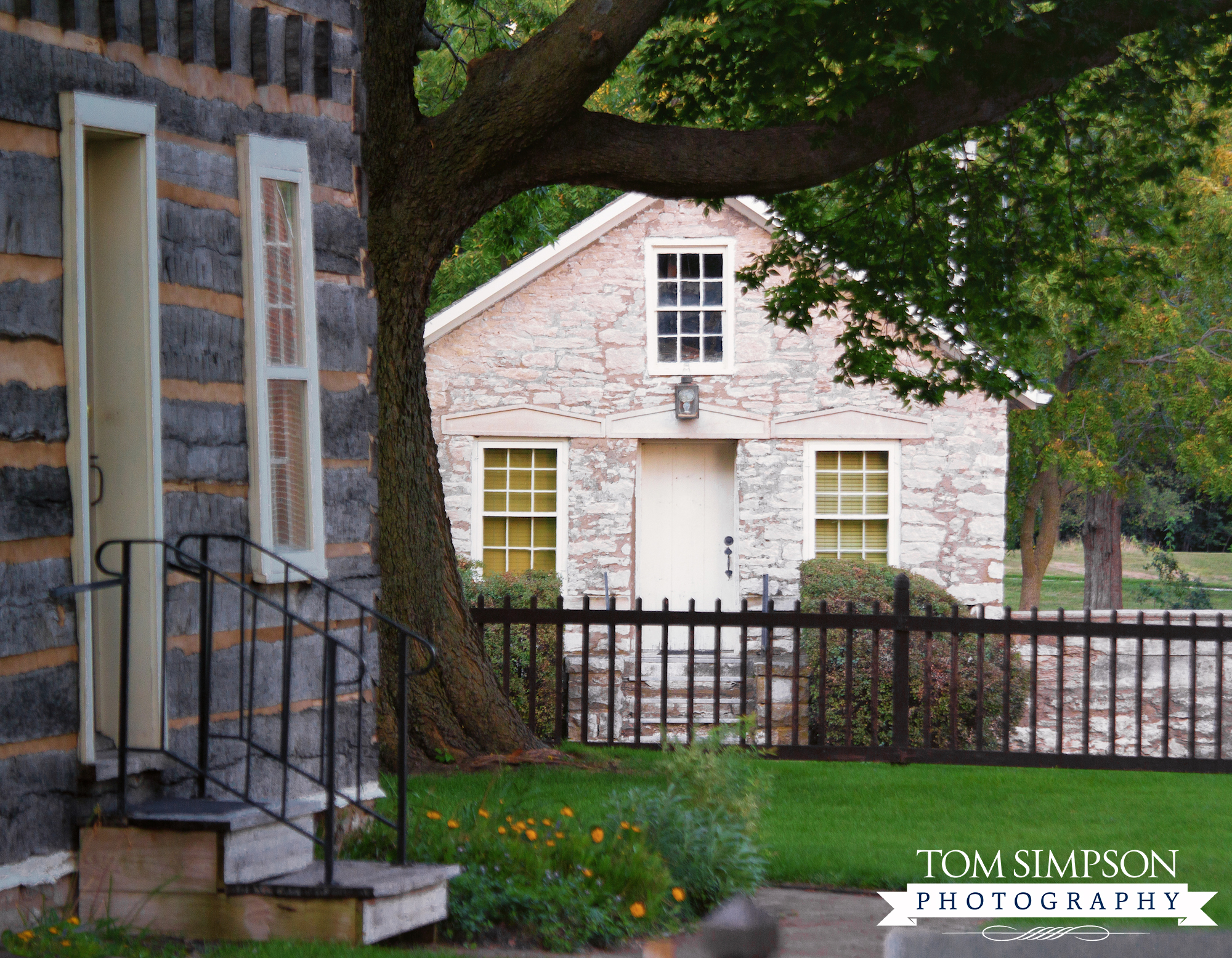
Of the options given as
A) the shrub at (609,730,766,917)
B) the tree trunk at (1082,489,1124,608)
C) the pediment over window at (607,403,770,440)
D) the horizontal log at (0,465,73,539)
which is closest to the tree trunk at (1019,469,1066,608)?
the tree trunk at (1082,489,1124,608)

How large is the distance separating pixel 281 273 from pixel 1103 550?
21345mm

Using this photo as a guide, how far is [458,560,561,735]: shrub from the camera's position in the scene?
1291cm

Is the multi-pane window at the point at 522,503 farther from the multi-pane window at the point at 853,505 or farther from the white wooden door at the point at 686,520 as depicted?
the multi-pane window at the point at 853,505

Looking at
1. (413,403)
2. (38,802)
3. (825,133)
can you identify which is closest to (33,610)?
(38,802)

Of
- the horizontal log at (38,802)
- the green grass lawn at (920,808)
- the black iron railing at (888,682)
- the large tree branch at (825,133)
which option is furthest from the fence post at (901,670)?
the horizontal log at (38,802)

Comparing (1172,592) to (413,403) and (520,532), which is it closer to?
(520,532)

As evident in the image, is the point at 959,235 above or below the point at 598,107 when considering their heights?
below

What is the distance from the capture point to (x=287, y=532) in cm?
581

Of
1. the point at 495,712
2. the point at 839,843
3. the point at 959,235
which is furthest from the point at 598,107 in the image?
the point at 839,843

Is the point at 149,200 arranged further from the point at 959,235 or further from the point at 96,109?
the point at 959,235

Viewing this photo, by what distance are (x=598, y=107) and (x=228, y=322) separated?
16238 millimetres

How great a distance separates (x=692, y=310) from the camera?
16.6 meters

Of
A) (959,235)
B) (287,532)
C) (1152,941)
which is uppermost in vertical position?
(959,235)

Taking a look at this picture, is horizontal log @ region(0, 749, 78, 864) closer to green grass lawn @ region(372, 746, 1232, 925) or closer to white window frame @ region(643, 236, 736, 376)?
green grass lawn @ region(372, 746, 1232, 925)
